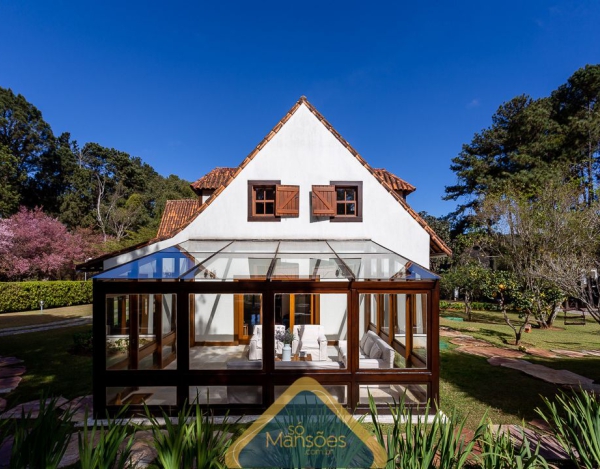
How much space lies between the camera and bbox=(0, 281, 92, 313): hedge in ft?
72.5

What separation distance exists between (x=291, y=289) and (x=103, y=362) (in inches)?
183

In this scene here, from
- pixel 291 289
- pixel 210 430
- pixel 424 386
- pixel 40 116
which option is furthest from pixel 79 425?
pixel 40 116

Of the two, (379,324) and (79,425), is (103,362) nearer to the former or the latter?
(79,425)

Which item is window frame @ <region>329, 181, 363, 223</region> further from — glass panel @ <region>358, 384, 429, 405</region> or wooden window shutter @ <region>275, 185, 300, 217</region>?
glass panel @ <region>358, 384, 429, 405</region>

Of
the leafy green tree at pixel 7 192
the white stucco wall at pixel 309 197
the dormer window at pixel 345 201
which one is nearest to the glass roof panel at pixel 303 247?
the white stucco wall at pixel 309 197

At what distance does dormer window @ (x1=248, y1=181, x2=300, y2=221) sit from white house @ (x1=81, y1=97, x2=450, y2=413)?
0.14 feet

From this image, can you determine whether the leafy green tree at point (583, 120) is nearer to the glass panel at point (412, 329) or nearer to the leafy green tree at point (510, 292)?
the leafy green tree at point (510, 292)

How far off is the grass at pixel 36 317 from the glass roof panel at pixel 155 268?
52.0 ft

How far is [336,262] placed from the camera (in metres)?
8.60

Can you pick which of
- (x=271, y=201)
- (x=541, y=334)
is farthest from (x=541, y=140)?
(x=271, y=201)

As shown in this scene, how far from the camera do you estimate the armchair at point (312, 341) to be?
347 inches

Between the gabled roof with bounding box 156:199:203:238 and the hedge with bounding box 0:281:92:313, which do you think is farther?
the hedge with bounding box 0:281:92:313

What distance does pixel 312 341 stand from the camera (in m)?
10.2

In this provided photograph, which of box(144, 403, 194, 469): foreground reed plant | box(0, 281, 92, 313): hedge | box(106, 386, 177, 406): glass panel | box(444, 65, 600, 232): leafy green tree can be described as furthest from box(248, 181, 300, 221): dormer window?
box(0, 281, 92, 313): hedge
